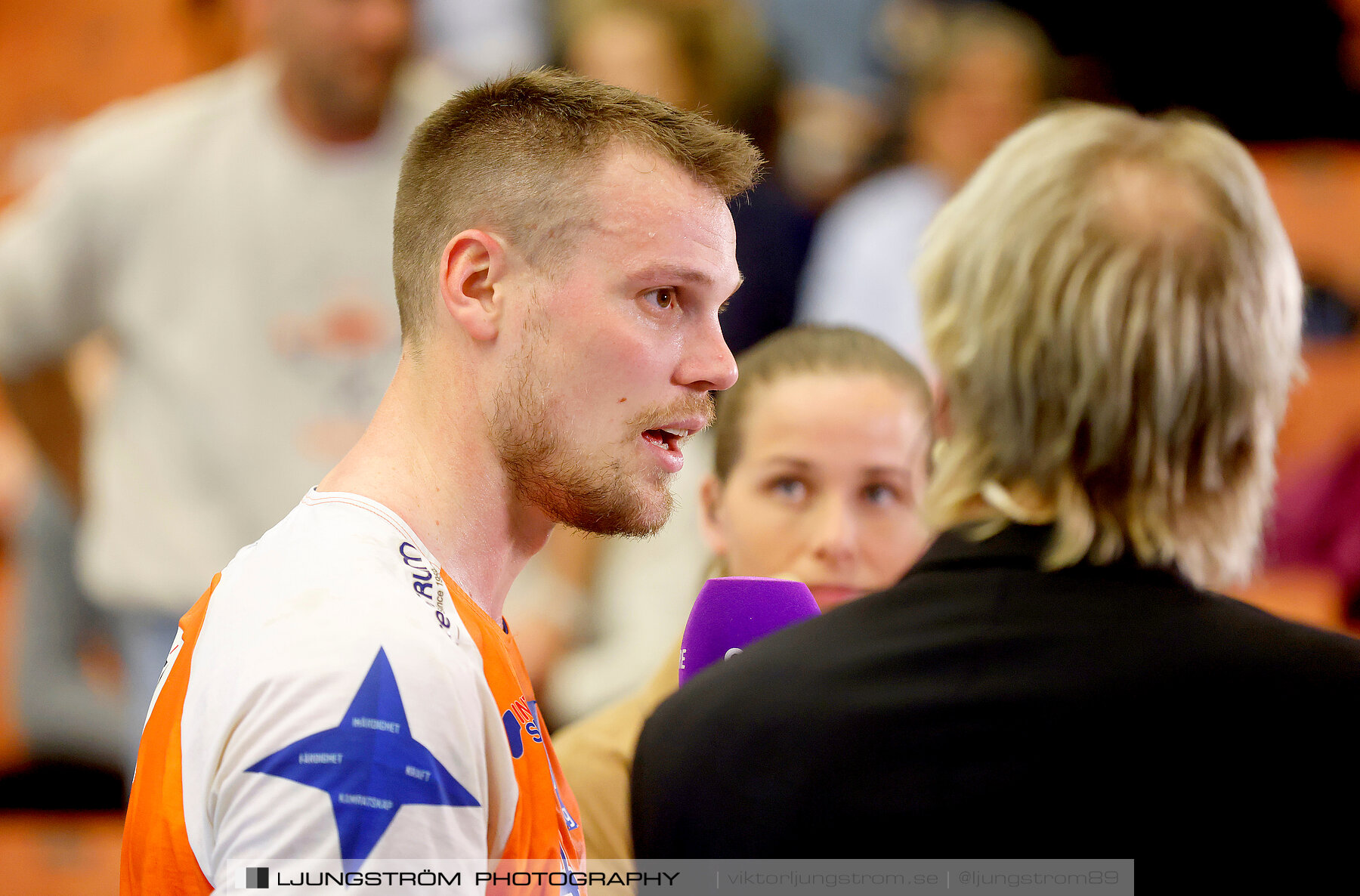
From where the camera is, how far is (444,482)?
1.14m

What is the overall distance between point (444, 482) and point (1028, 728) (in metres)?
0.57

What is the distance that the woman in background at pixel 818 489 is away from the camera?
5.40ft

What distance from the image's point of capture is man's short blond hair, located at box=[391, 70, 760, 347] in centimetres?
118

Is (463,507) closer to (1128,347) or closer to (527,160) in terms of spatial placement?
(527,160)

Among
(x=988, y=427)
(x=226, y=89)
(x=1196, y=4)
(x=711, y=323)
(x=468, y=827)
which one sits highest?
(x=1196, y=4)

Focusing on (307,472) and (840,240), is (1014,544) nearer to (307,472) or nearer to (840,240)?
(307,472)

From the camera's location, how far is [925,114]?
12.5ft

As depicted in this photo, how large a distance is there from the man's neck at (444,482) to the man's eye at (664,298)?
208 millimetres

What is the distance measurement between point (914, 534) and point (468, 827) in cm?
95

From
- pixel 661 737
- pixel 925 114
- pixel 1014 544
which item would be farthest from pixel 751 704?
pixel 925 114

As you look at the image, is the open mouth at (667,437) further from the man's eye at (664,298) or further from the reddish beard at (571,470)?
the man's eye at (664,298)

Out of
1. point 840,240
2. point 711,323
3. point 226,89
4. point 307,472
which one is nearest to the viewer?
point 711,323

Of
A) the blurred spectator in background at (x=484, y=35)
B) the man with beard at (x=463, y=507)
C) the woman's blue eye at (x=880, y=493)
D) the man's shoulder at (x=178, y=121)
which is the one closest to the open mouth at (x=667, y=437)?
the man with beard at (x=463, y=507)

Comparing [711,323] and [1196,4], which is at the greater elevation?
[1196,4]
